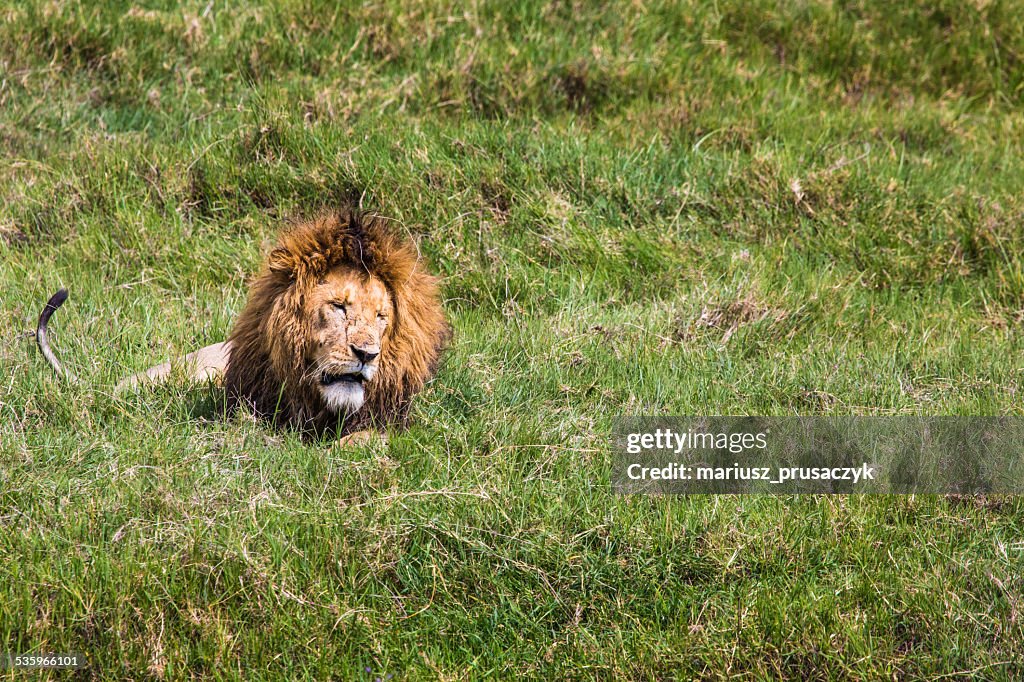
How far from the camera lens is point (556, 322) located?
5.71 metres

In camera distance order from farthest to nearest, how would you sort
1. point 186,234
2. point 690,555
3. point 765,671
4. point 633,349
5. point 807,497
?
point 186,234 → point 633,349 → point 807,497 → point 690,555 → point 765,671

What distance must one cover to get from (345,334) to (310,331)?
0.52 feet

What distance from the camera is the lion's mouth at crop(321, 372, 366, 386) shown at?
4449 mm

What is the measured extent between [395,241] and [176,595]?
1698mm

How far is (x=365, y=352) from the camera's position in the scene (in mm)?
4332

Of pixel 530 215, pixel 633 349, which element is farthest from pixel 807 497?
pixel 530 215

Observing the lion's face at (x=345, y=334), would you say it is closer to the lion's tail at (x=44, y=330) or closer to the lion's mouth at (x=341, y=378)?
the lion's mouth at (x=341, y=378)

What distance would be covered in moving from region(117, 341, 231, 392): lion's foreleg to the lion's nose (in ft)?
2.92

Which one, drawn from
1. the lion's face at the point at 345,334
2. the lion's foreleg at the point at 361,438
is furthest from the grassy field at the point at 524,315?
the lion's face at the point at 345,334

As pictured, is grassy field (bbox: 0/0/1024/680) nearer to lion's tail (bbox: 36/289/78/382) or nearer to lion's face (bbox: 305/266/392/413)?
lion's tail (bbox: 36/289/78/382)

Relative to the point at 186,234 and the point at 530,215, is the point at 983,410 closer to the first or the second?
the point at 530,215

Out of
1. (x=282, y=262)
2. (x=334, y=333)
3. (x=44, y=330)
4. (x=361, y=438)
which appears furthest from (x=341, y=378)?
(x=44, y=330)

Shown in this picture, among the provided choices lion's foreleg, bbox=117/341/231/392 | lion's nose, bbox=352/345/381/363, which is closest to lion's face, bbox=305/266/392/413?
lion's nose, bbox=352/345/381/363

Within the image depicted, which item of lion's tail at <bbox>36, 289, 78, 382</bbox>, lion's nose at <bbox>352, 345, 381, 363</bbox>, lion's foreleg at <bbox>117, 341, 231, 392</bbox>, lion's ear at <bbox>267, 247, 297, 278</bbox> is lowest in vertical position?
lion's foreleg at <bbox>117, 341, 231, 392</bbox>
